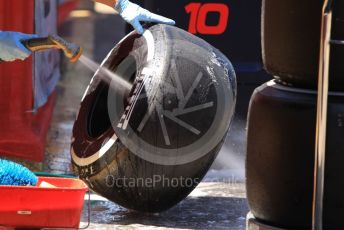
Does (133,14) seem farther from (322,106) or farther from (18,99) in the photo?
(322,106)

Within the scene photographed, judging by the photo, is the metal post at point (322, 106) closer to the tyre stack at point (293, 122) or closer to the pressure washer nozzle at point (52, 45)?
→ the tyre stack at point (293, 122)

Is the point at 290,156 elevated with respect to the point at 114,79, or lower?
lower

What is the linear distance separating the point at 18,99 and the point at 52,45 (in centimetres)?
212

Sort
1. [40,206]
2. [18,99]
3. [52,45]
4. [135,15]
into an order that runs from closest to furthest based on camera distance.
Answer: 1. [40,206]
2. [52,45]
3. [135,15]
4. [18,99]

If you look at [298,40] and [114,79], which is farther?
[114,79]

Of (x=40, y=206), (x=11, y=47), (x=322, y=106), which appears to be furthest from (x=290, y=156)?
(x=11, y=47)

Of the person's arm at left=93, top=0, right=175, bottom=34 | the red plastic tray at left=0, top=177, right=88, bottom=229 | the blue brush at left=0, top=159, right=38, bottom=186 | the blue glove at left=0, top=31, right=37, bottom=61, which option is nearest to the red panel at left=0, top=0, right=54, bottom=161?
the person's arm at left=93, top=0, right=175, bottom=34

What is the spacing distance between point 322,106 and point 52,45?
72.7 inches

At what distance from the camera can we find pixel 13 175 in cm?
472

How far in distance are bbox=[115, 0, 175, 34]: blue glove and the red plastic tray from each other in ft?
5.05

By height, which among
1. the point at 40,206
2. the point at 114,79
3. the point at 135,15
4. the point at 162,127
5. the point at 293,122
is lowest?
the point at 40,206

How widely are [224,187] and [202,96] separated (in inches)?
47.7

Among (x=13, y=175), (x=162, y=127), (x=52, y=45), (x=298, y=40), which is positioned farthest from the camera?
(x=162, y=127)

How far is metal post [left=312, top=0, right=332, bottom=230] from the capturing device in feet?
11.7
